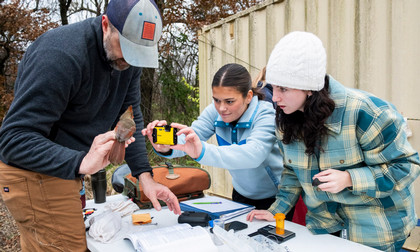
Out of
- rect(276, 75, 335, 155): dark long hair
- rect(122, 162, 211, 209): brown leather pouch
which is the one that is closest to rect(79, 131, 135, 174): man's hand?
rect(122, 162, 211, 209): brown leather pouch

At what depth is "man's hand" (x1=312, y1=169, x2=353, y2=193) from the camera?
4.44 feet

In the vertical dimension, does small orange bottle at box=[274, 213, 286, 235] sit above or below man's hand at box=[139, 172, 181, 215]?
below

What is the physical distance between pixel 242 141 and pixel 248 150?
0.26 meters

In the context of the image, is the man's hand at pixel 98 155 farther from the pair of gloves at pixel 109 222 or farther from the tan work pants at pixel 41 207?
the pair of gloves at pixel 109 222

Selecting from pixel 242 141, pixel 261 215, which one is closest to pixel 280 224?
pixel 261 215

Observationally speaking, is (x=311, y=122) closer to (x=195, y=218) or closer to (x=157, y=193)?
(x=195, y=218)

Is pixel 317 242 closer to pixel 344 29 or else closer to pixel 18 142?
pixel 18 142

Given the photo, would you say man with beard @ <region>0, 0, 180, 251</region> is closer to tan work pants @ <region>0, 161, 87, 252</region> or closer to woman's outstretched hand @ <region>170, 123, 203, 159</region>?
tan work pants @ <region>0, 161, 87, 252</region>

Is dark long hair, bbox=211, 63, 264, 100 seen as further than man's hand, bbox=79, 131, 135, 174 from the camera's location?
Yes

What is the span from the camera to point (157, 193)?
1.81 m

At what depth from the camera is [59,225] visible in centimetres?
145

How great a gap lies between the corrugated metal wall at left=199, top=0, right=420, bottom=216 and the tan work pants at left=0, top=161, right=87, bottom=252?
7.93 ft

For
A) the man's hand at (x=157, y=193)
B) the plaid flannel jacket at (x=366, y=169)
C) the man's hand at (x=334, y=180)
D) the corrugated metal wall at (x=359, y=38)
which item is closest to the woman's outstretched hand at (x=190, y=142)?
the man's hand at (x=157, y=193)

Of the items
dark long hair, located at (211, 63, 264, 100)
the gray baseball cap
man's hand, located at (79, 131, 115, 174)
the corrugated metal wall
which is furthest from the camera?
the corrugated metal wall
